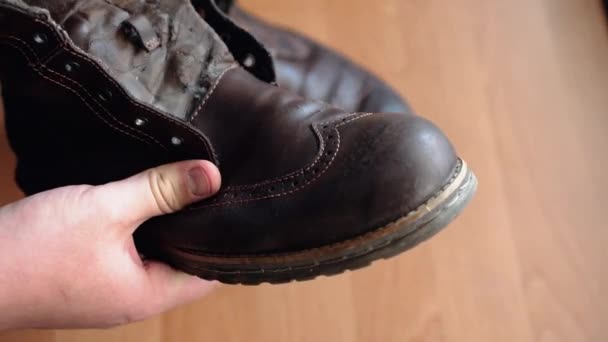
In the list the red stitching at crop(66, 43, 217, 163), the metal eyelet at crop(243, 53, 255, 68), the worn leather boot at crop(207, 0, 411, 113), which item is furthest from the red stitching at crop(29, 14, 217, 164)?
the worn leather boot at crop(207, 0, 411, 113)

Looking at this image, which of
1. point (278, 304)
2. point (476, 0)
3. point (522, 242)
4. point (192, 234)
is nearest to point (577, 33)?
point (476, 0)

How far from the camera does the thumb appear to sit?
0.53m

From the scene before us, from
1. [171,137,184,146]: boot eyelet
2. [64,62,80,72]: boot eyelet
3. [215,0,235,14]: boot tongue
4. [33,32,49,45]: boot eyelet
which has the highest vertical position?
[33,32,49,45]: boot eyelet

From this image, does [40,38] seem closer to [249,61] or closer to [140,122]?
[140,122]

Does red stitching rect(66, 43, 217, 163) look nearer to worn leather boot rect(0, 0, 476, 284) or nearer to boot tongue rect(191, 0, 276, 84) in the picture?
worn leather boot rect(0, 0, 476, 284)

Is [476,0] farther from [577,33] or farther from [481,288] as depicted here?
[481,288]

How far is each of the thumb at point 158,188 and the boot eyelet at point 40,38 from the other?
0.12 metres

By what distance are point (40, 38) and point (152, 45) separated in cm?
9

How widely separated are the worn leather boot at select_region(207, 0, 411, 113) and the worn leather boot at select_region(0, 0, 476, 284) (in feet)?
0.73

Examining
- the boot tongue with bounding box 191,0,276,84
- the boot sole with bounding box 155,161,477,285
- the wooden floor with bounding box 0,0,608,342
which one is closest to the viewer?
the boot sole with bounding box 155,161,477,285

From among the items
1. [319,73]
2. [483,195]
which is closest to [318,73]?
[319,73]

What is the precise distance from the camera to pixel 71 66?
1.69 feet

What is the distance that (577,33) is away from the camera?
39.8 inches

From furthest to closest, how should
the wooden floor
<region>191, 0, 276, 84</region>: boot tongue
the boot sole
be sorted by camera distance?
the wooden floor → <region>191, 0, 276, 84</region>: boot tongue → the boot sole
